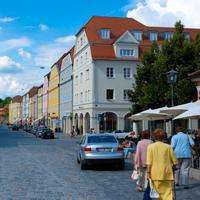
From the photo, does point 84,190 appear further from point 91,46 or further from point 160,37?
point 160,37

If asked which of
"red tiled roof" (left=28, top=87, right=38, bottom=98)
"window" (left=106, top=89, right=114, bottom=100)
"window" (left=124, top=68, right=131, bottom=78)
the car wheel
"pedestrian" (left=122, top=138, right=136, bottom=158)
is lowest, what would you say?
the car wheel

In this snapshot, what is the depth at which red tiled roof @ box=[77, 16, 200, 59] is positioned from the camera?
66.4 metres

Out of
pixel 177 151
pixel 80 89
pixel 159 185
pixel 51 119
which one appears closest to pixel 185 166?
pixel 177 151

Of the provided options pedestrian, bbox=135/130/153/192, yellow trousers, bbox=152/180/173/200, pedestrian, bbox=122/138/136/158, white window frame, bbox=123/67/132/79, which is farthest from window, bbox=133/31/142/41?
yellow trousers, bbox=152/180/173/200

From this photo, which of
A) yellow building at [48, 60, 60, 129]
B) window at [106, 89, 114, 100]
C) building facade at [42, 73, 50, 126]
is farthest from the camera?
→ building facade at [42, 73, 50, 126]

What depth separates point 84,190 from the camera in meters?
12.8

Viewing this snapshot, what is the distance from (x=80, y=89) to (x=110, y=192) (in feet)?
203

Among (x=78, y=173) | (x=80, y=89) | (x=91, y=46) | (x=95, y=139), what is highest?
(x=91, y=46)

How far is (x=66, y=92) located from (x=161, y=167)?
8058cm

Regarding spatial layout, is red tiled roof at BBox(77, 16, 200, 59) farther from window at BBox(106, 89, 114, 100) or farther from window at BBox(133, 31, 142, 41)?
window at BBox(106, 89, 114, 100)

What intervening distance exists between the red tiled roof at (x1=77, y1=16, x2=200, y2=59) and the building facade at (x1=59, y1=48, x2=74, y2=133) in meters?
13.4

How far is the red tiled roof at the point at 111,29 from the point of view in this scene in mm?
66438

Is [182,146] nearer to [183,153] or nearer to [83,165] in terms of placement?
[183,153]

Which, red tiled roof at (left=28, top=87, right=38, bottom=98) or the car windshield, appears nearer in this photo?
the car windshield
